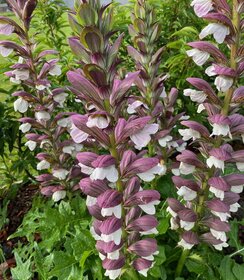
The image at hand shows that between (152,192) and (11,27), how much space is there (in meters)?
1.19

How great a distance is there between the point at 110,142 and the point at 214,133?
486mm

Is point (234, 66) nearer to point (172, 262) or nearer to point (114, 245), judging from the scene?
point (114, 245)

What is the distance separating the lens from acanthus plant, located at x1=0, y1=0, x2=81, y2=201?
2.17 meters

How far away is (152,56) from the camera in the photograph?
222 centimetres

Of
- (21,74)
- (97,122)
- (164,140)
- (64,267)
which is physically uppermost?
(97,122)

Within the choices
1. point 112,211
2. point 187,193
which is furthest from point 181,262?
point 112,211

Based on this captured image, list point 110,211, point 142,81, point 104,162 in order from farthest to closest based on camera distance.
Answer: point 142,81 < point 110,211 < point 104,162

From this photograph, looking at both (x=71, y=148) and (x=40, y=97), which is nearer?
(x=40, y=97)

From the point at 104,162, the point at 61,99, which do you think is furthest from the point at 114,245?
the point at 61,99

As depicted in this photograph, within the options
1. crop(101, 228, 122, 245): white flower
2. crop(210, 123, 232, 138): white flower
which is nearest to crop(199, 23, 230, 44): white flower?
crop(210, 123, 232, 138): white flower

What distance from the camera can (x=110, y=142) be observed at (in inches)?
60.4

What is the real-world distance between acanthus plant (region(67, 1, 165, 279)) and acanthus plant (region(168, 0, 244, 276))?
1.03 ft

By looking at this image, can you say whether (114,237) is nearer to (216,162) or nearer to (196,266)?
(216,162)

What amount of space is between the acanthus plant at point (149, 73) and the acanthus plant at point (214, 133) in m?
0.37
